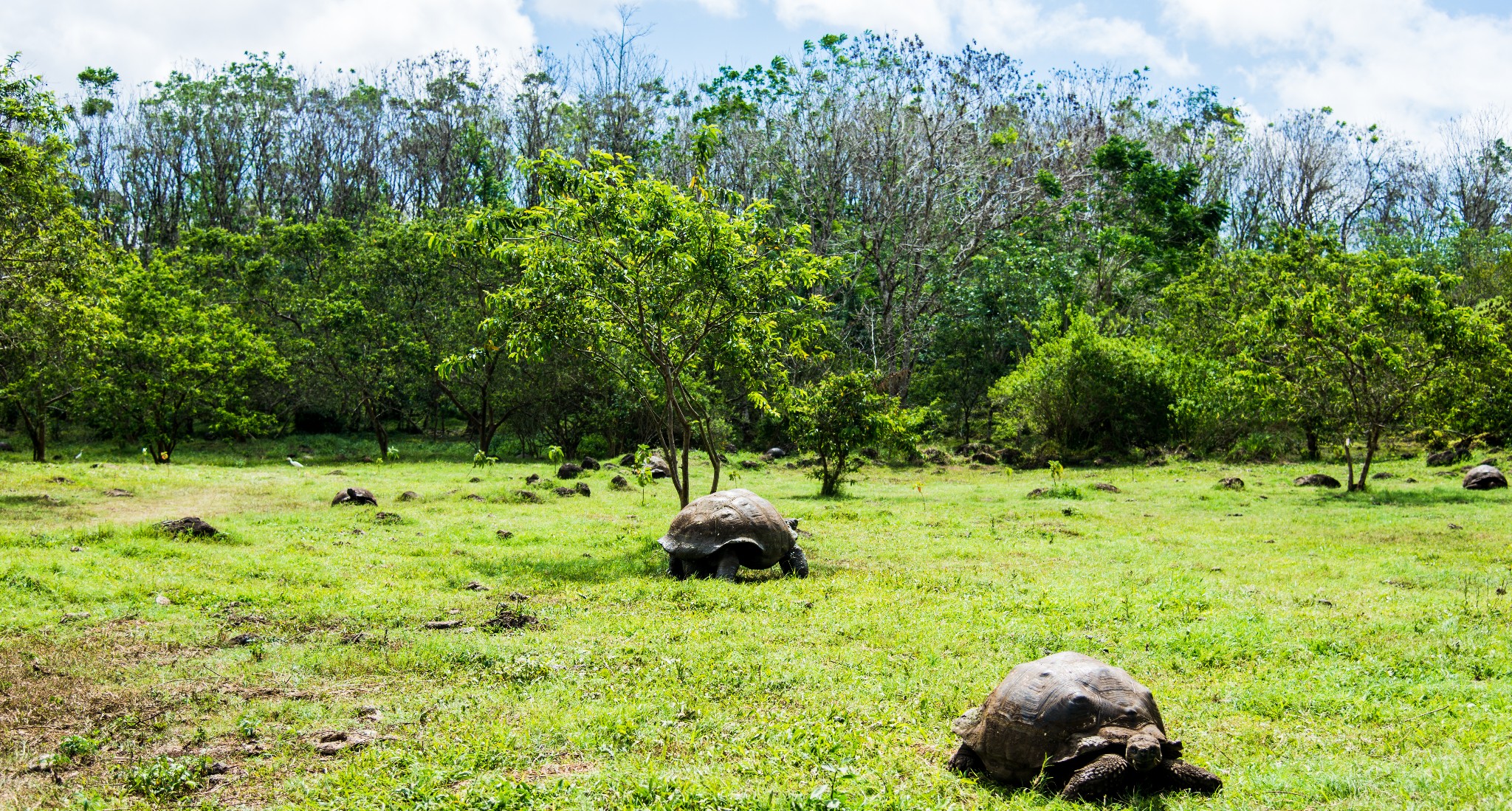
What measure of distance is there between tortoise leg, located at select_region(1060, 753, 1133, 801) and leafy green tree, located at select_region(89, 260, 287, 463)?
25778 millimetres

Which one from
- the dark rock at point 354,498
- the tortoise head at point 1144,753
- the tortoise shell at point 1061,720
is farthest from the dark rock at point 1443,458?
the dark rock at point 354,498

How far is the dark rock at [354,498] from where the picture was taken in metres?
15.9

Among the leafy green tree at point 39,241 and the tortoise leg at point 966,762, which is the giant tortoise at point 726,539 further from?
the leafy green tree at point 39,241

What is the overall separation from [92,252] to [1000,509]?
15.6 m

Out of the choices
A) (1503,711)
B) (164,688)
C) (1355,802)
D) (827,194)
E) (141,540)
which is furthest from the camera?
(827,194)

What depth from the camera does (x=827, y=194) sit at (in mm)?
32000

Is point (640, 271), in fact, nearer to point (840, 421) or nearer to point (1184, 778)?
point (840, 421)

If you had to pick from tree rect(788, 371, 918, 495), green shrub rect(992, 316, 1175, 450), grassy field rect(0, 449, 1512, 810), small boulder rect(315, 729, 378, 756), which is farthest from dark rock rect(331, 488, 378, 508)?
green shrub rect(992, 316, 1175, 450)

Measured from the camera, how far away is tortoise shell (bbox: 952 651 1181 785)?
4.75 metres

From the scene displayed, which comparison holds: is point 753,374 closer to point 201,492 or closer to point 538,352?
point 538,352

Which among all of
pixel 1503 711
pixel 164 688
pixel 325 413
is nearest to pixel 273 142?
pixel 325 413

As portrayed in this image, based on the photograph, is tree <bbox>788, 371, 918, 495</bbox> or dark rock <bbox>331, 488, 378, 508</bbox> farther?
tree <bbox>788, 371, 918, 495</bbox>

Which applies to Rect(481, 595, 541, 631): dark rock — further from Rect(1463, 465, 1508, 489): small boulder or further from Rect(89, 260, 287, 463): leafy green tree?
Rect(89, 260, 287, 463): leafy green tree

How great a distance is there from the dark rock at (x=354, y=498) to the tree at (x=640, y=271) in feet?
16.0
